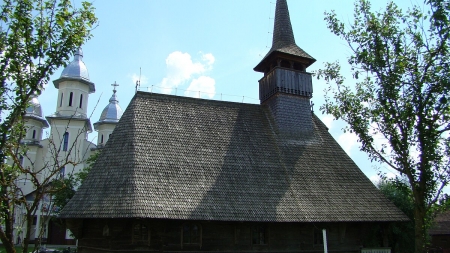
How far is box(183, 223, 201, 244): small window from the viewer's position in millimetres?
14117

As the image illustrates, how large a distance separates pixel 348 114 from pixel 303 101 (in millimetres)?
6432

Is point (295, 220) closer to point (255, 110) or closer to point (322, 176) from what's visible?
point (322, 176)

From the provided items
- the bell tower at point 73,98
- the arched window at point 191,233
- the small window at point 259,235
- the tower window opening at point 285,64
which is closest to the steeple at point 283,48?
the tower window opening at point 285,64

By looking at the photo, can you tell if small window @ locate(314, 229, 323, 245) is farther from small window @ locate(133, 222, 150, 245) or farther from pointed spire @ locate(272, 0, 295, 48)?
pointed spire @ locate(272, 0, 295, 48)

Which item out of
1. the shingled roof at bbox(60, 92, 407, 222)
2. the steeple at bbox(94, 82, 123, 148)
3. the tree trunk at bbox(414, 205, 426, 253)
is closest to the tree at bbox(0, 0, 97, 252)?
the shingled roof at bbox(60, 92, 407, 222)

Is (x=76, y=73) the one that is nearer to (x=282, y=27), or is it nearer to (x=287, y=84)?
(x=282, y=27)

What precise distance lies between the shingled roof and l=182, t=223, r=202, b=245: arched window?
1.04 metres

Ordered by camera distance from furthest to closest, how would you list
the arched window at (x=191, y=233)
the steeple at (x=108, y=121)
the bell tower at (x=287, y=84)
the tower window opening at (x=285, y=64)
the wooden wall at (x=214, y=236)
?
the steeple at (x=108, y=121) < the tower window opening at (x=285, y=64) < the bell tower at (x=287, y=84) < the arched window at (x=191, y=233) < the wooden wall at (x=214, y=236)

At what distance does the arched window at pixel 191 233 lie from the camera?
46.3ft

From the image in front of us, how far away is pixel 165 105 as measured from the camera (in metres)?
17.7

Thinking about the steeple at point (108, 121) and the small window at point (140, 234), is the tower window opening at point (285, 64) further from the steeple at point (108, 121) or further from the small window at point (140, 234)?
the steeple at point (108, 121)

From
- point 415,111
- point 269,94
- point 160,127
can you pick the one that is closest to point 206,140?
point 160,127

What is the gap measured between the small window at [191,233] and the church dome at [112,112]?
32.8 meters

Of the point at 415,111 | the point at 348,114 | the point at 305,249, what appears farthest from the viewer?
the point at 305,249
